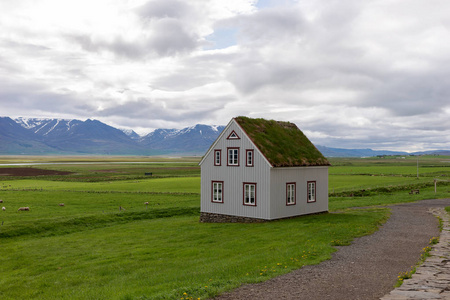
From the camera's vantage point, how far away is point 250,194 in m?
37.5

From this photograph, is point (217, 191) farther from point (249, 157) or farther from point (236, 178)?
point (249, 157)

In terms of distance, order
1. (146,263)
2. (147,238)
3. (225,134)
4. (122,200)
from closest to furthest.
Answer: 1. (146,263)
2. (147,238)
3. (225,134)
4. (122,200)

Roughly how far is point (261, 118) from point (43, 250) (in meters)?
25.2

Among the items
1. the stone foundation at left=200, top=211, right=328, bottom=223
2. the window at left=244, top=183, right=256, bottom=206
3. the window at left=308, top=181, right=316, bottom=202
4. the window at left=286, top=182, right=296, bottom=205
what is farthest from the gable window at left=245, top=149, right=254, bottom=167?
the window at left=308, top=181, right=316, bottom=202

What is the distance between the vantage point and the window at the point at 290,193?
124ft

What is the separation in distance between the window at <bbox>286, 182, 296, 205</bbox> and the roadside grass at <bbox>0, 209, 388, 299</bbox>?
2078 mm

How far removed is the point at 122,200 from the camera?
196 feet

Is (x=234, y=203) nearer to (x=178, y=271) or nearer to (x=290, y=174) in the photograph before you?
(x=290, y=174)

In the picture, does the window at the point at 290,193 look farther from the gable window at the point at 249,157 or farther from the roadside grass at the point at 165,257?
the gable window at the point at 249,157

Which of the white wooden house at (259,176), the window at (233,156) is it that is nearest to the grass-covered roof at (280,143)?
the white wooden house at (259,176)

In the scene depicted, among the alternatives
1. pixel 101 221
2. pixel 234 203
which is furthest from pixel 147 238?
pixel 101 221

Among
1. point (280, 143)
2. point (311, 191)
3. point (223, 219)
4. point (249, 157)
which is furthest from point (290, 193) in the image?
point (223, 219)

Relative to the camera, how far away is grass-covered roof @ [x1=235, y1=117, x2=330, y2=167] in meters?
37.6

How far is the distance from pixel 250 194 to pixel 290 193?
3.95m
